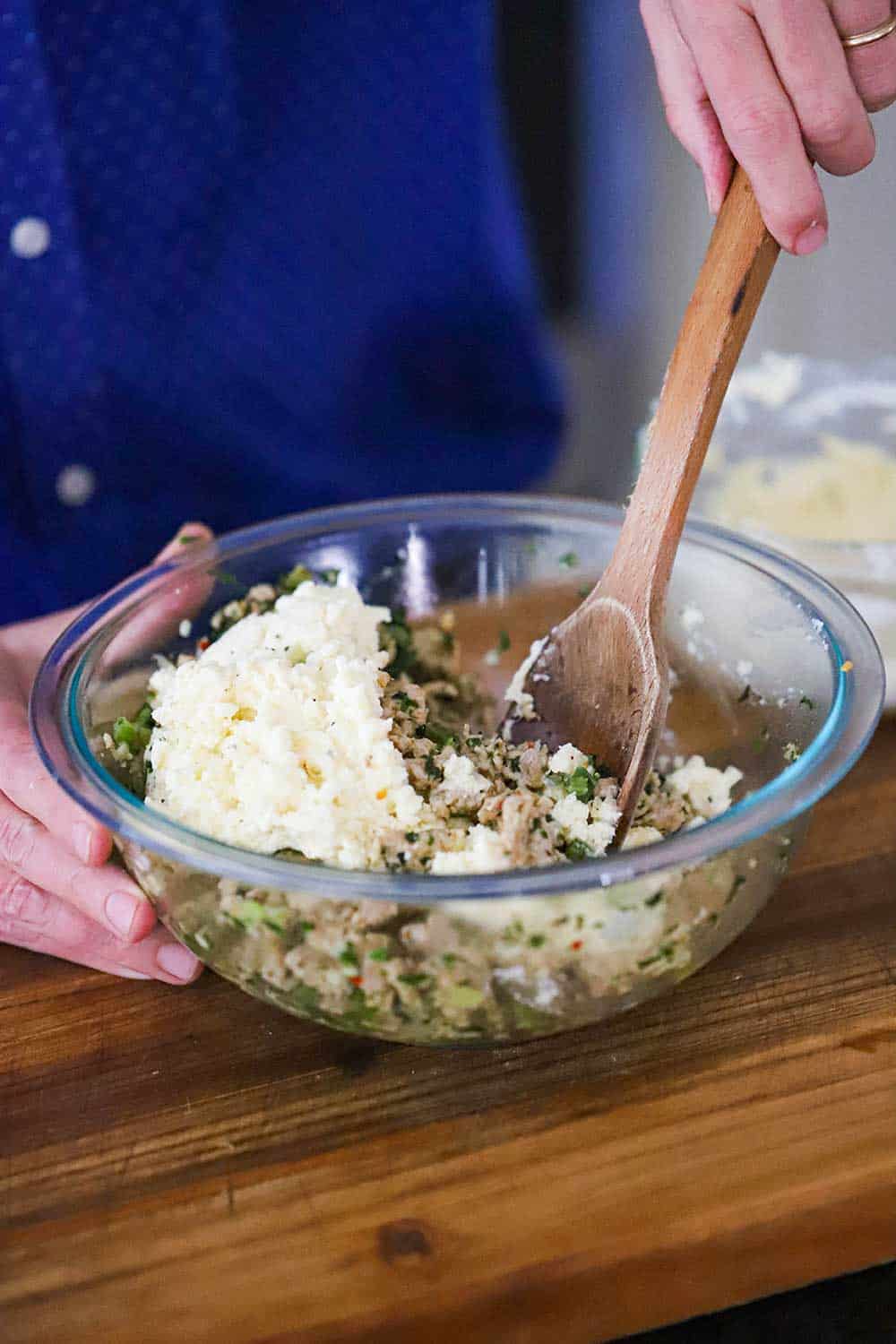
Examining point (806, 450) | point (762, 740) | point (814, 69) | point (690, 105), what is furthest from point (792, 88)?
point (806, 450)

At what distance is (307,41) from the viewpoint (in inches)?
65.1

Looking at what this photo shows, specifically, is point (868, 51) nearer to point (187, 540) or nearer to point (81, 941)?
point (187, 540)

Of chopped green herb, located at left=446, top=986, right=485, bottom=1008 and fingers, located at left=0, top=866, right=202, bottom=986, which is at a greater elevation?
chopped green herb, located at left=446, top=986, right=485, bottom=1008

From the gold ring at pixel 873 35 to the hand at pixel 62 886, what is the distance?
0.84 meters

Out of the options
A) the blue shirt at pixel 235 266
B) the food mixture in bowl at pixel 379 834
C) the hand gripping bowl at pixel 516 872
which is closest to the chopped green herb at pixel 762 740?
the hand gripping bowl at pixel 516 872

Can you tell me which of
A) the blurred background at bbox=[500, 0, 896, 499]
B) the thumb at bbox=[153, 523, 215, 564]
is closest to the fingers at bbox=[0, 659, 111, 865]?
the thumb at bbox=[153, 523, 215, 564]

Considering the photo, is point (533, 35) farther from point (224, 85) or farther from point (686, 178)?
point (224, 85)

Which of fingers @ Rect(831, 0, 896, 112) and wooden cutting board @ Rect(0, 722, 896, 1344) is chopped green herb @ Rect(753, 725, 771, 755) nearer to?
wooden cutting board @ Rect(0, 722, 896, 1344)

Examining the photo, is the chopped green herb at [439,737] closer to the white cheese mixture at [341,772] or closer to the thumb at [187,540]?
the white cheese mixture at [341,772]

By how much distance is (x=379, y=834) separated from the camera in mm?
866

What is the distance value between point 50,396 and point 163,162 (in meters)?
0.34

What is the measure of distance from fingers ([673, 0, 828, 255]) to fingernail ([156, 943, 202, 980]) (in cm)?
75

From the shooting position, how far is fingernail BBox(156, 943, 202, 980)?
0.99 m

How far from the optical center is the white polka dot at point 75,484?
1.67 m
